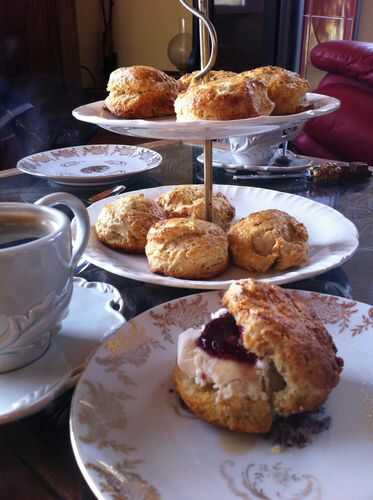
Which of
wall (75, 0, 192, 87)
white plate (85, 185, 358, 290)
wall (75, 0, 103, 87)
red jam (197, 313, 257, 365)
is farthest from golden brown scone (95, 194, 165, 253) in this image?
wall (75, 0, 103, 87)

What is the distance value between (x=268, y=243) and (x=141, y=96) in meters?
0.31

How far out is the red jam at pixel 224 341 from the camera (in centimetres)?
50

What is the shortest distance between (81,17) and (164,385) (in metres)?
3.60

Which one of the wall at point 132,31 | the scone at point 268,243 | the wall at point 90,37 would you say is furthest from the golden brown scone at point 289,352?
the wall at point 90,37

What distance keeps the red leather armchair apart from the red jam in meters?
1.87

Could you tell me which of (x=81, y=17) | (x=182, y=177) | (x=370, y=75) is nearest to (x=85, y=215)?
(x=182, y=177)

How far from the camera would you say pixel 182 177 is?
132 cm

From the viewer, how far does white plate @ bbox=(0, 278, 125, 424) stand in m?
0.50

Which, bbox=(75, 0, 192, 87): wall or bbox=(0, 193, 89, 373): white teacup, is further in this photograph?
bbox=(75, 0, 192, 87): wall

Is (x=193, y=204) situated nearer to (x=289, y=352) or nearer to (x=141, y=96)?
(x=141, y=96)

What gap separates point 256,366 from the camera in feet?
1.64

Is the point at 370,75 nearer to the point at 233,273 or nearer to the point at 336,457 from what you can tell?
the point at 233,273

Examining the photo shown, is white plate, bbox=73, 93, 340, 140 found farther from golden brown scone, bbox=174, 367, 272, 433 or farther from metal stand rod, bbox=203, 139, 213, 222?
golden brown scone, bbox=174, 367, 272, 433

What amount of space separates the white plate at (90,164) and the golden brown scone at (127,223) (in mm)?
300
